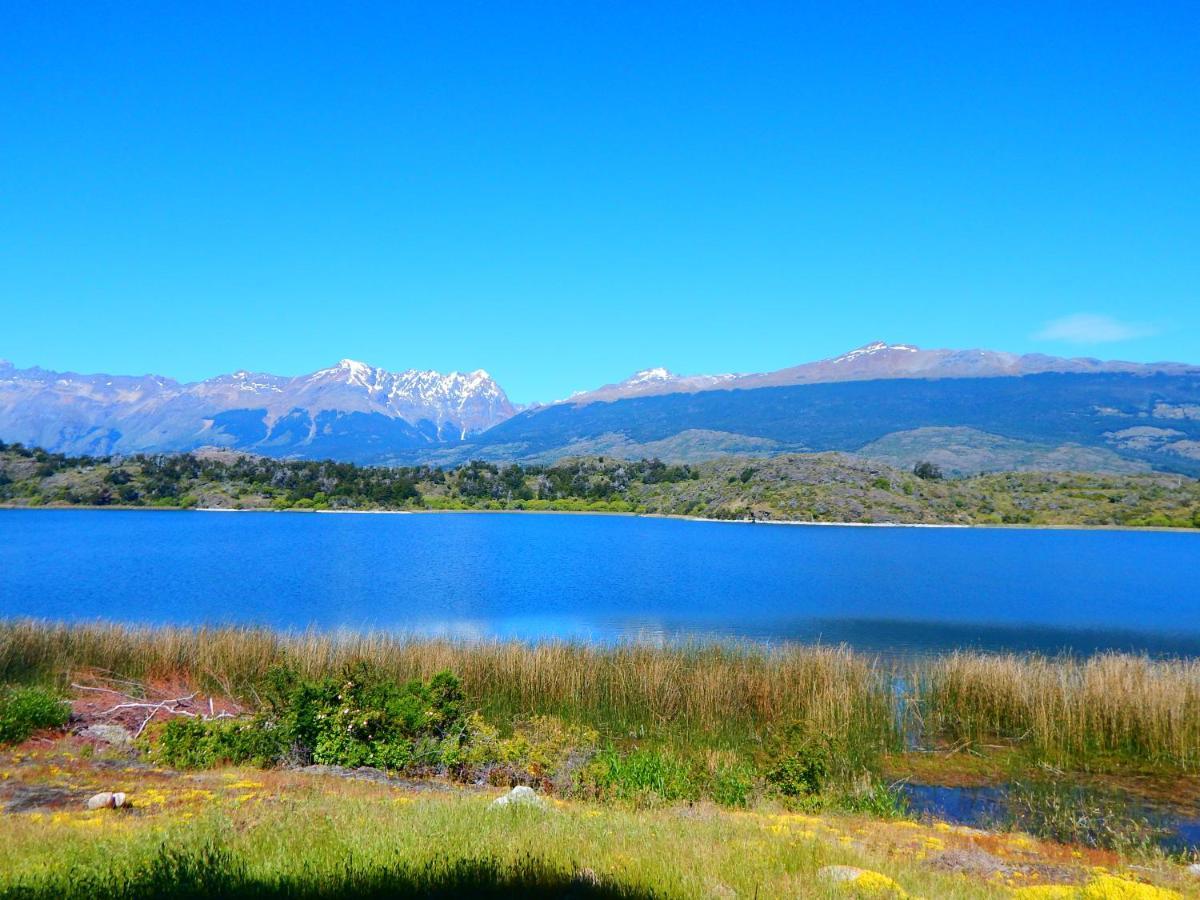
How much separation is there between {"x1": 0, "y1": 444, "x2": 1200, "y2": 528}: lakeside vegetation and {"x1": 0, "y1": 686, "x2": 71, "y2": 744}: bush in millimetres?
103601

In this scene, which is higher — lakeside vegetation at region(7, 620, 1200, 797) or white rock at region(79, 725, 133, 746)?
white rock at region(79, 725, 133, 746)

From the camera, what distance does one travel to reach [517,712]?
1945cm

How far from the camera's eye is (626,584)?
162 feet

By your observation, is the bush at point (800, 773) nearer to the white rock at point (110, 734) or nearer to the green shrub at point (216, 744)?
the green shrub at point (216, 744)

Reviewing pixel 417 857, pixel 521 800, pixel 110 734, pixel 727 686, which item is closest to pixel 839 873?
pixel 417 857

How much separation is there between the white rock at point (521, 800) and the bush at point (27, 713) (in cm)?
872

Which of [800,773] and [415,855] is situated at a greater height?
[415,855]

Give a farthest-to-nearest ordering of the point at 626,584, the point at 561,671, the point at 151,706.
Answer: the point at 626,584 < the point at 561,671 < the point at 151,706

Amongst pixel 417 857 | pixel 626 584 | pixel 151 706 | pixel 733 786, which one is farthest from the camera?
pixel 626 584

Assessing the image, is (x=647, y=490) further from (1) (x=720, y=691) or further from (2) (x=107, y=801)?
(2) (x=107, y=801)

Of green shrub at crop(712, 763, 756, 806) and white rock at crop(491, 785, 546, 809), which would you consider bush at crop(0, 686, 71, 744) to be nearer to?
white rock at crop(491, 785, 546, 809)

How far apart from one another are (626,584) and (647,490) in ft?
298

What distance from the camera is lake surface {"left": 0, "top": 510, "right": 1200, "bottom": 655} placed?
35281 mm

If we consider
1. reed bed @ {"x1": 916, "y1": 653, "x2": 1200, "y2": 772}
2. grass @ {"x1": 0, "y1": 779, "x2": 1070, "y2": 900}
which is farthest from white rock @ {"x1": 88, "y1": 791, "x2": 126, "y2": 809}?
reed bed @ {"x1": 916, "y1": 653, "x2": 1200, "y2": 772}
